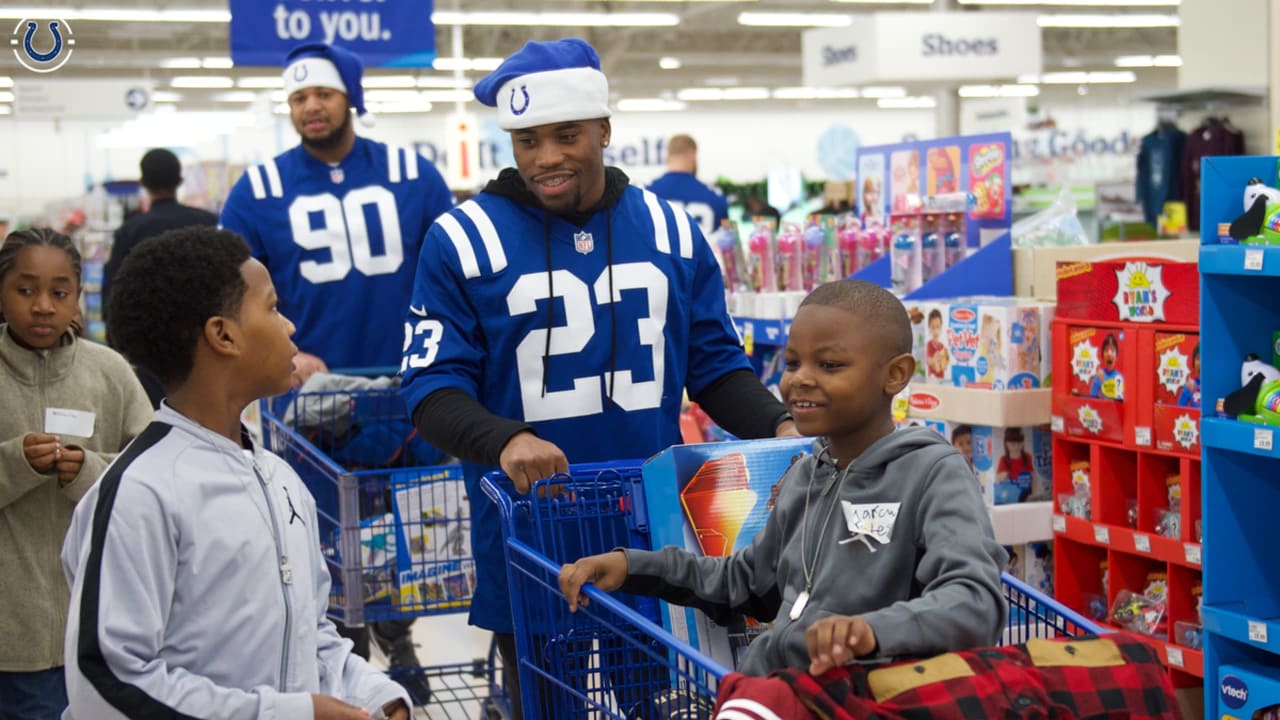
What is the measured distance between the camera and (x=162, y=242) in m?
1.91

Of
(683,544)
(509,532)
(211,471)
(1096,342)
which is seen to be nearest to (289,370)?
(211,471)

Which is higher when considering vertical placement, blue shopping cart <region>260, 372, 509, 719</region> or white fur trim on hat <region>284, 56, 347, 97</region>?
white fur trim on hat <region>284, 56, 347, 97</region>

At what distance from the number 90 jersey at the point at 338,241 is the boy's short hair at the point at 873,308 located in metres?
2.32

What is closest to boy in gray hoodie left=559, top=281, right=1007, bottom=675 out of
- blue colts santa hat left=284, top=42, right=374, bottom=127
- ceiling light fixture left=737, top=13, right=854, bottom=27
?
blue colts santa hat left=284, top=42, right=374, bottom=127

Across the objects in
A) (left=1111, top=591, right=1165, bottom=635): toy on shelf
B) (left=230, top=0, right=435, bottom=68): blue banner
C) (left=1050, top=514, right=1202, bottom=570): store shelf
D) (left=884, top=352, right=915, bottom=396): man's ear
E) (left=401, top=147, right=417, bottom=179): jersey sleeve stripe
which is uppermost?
(left=230, top=0, right=435, bottom=68): blue banner

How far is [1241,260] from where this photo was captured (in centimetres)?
316

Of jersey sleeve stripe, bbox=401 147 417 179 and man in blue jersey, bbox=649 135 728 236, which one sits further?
man in blue jersey, bbox=649 135 728 236

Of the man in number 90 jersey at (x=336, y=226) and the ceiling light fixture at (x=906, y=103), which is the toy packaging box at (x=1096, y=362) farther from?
the ceiling light fixture at (x=906, y=103)

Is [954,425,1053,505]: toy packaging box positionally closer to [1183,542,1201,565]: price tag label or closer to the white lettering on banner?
[1183,542,1201,565]: price tag label

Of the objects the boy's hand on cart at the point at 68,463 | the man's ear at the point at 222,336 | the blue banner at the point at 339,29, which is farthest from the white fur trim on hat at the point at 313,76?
the blue banner at the point at 339,29

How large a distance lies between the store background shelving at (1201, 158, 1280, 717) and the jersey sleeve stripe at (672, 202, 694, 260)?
133 centimetres

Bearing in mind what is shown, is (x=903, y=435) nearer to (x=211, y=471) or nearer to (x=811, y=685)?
(x=811, y=685)

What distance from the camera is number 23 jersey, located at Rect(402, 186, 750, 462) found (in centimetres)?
251

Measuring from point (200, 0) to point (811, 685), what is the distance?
20152 millimetres
